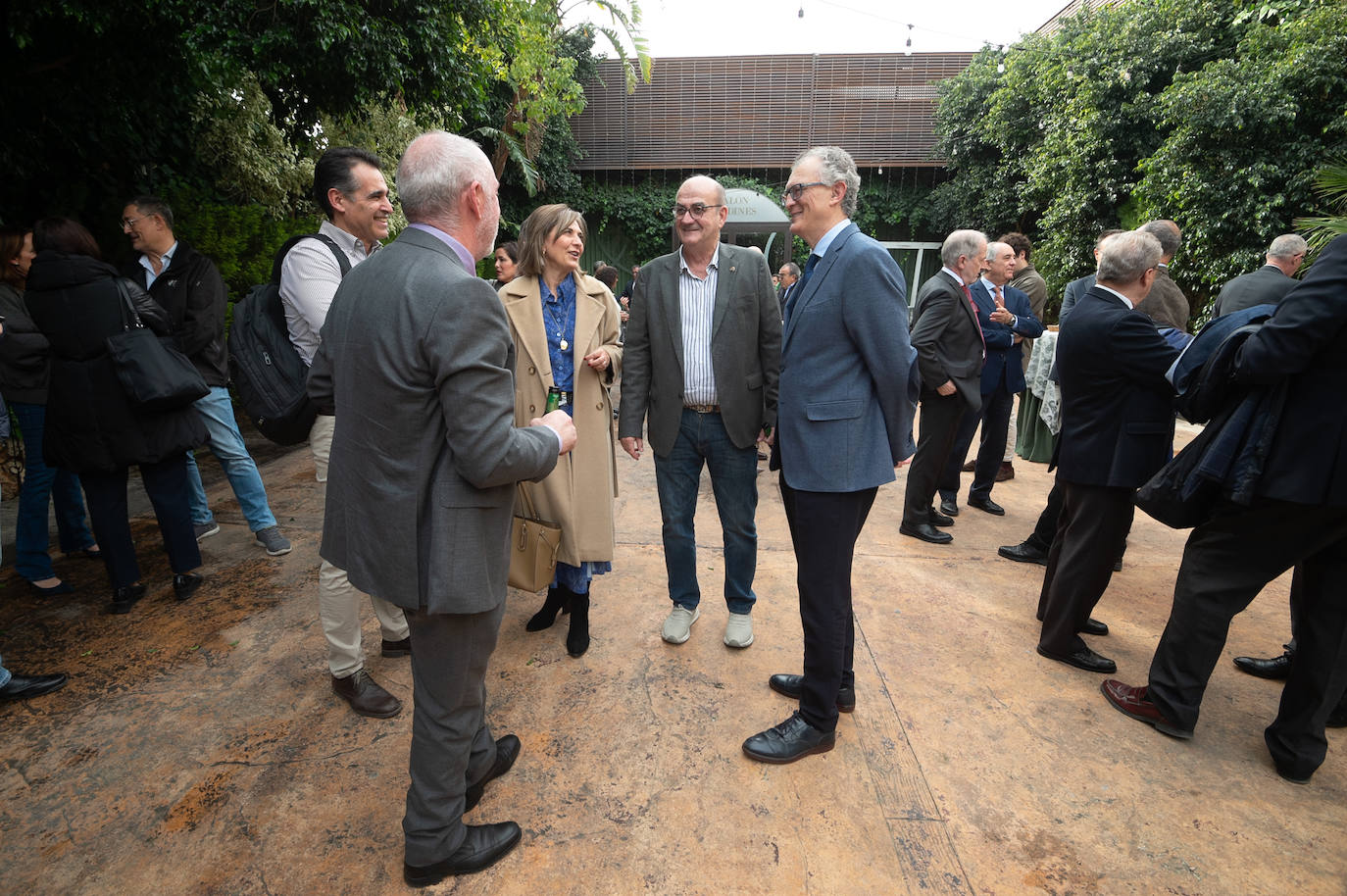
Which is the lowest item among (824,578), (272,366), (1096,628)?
(1096,628)

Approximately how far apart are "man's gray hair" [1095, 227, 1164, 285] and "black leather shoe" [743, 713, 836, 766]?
2.23 meters

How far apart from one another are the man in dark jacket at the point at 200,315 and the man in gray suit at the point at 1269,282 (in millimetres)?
5569

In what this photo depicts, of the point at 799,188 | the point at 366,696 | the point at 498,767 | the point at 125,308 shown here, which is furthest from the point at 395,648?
the point at 799,188

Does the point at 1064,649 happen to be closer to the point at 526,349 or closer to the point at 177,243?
the point at 526,349

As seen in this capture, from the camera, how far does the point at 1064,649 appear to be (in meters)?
3.03

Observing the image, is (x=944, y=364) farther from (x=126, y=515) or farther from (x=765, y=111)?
(x=765, y=111)

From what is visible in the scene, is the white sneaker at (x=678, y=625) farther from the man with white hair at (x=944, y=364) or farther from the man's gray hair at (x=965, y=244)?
the man's gray hair at (x=965, y=244)

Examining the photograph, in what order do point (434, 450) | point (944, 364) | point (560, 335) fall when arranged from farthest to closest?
point (944, 364)
point (560, 335)
point (434, 450)

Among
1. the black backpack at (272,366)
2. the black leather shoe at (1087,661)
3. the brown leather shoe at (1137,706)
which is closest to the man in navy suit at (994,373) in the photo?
the black leather shoe at (1087,661)

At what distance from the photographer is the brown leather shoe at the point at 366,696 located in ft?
8.36

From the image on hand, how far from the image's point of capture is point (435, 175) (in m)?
1.61

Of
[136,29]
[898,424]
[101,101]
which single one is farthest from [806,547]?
[101,101]

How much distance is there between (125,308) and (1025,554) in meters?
5.13

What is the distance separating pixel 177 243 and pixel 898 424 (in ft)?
12.9
